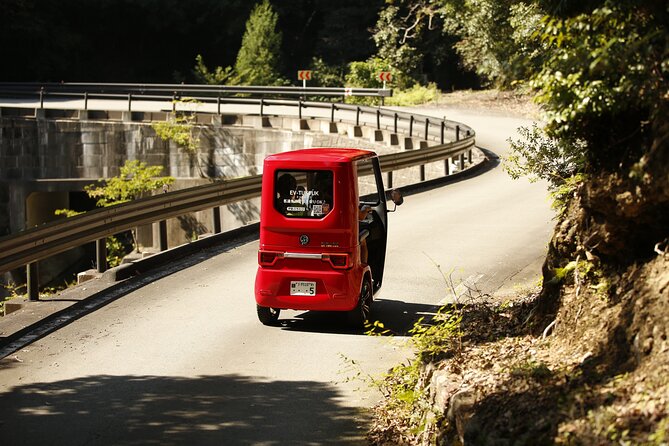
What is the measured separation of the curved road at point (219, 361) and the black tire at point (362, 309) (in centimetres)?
18

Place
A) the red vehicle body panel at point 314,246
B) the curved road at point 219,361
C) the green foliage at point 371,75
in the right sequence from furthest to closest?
the green foliage at point 371,75
the red vehicle body panel at point 314,246
the curved road at point 219,361

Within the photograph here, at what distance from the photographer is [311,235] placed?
11.3 m

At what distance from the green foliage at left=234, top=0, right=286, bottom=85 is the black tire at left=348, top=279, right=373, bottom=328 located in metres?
44.9

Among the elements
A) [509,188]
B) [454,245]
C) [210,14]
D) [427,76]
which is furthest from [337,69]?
[454,245]

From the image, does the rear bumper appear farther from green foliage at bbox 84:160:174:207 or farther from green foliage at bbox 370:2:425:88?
green foliage at bbox 370:2:425:88

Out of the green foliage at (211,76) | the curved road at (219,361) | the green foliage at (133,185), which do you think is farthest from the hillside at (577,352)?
the green foliage at (211,76)

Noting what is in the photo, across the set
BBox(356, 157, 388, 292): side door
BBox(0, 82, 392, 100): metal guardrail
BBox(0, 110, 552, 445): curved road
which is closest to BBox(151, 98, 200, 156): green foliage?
BBox(0, 82, 392, 100): metal guardrail

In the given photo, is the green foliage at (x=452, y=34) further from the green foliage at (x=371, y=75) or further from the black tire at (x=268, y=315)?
the black tire at (x=268, y=315)

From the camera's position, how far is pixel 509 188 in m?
24.7

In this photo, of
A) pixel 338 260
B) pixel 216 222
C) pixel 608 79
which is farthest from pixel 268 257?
pixel 216 222

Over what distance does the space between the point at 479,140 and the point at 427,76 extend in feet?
81.8

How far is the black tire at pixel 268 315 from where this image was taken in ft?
38.9

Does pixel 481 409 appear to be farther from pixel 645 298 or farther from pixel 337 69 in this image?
pixel 337 69

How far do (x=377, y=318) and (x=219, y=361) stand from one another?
7.78 feet
